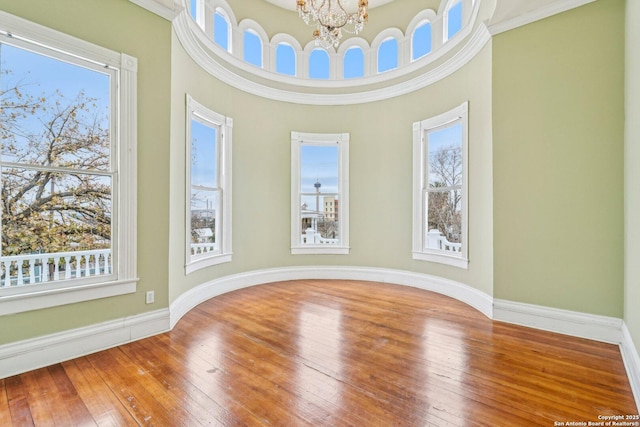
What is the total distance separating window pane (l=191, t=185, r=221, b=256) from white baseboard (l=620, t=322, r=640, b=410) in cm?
422

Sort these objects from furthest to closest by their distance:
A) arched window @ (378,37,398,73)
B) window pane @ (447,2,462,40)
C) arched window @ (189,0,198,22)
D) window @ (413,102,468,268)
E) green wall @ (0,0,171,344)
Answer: arched window @ (378,37,398,73) < window pane @ (447,2,462,40) < window @ (413,102,468,268) < arched window @ (189,0,198,22) < green wall @ (0,0,171,344)

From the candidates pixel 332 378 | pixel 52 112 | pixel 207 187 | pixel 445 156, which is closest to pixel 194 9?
pixel 207 187

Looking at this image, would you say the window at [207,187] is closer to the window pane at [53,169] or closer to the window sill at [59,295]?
the window sill at [59,295]

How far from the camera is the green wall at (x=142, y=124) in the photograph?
252 cm

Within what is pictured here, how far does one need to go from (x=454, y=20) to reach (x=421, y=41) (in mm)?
564

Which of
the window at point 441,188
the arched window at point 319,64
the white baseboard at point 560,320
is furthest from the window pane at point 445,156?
the arched window at point 319,64

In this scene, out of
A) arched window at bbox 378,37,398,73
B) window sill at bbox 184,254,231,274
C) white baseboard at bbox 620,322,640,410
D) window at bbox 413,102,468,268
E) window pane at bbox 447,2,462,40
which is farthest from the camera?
arched window at bbox 378,37,398,73

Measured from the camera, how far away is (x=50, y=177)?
8.23 feet

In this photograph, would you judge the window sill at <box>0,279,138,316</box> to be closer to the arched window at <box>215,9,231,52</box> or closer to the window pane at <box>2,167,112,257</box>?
the window pane at <box>2,167,112,257</box>

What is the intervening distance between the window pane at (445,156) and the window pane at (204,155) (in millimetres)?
3156

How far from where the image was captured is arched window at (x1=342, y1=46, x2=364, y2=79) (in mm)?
5395

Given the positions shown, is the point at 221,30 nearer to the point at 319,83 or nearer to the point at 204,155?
the point at 319,83

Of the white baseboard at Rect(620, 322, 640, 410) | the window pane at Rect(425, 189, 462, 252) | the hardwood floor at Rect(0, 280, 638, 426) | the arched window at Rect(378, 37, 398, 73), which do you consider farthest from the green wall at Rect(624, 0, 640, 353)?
the arched window at Rect(378, 37, 398, 73)

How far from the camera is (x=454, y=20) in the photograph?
14.4 ft
